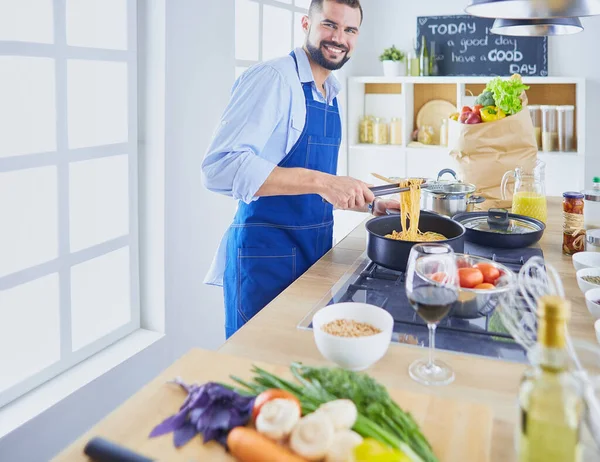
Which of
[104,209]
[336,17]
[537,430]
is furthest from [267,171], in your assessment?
[537,430]

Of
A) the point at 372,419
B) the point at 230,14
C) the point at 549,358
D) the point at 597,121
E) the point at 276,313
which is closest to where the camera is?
the point at 549,358

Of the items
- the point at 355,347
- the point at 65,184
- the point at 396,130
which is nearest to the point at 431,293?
the point at 355,347

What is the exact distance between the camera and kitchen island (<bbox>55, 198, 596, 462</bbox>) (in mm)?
924

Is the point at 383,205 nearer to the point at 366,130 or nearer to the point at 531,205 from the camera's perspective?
the point at 531,205

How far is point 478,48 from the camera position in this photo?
15.9ft

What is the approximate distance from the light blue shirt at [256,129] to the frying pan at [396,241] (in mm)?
377

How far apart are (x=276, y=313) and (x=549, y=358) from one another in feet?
2.69

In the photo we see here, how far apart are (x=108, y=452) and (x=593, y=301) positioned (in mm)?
1085

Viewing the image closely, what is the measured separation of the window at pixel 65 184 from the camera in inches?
77.8

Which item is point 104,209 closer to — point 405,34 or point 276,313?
point 276,313

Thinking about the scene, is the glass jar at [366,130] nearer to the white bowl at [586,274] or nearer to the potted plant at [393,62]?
the potted plant at [393,62]

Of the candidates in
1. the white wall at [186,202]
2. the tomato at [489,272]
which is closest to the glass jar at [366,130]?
the white wall at [186,202]

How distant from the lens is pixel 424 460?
824mm

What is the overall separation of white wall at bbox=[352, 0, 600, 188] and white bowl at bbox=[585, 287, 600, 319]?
3.54 meters
